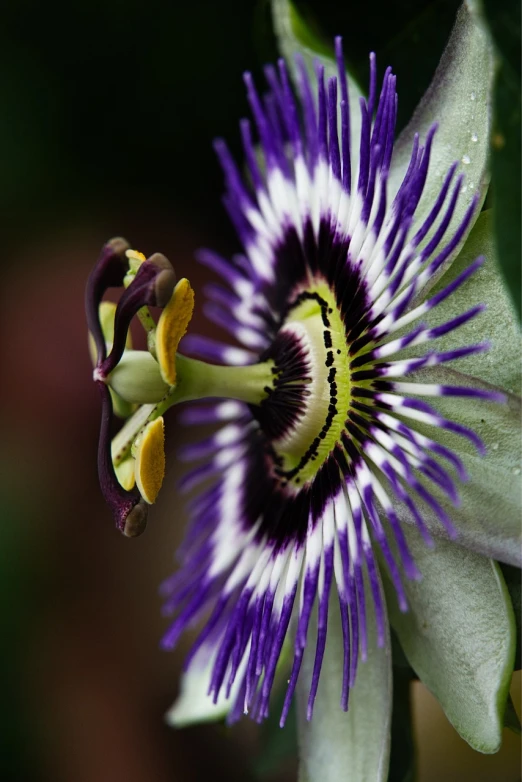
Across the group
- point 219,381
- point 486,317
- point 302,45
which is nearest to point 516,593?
point 486,317

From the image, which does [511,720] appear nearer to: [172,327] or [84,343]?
[172,327]

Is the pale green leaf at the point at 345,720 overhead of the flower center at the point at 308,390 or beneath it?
beneath

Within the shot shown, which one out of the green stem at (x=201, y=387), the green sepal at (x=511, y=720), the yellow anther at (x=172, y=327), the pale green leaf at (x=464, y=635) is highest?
the yellow anther at (x=172, y=327)

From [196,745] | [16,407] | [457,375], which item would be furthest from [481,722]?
[16,407]

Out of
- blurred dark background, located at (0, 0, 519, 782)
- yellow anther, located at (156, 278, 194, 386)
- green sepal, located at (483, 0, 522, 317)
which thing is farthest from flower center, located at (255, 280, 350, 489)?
blurred dark background, located at (0, 0, 519, 782)

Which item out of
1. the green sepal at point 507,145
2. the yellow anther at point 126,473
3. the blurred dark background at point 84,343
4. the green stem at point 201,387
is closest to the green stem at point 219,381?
the green stem at point 201,387

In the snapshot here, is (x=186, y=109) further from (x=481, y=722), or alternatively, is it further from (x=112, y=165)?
(x=481, y=722)

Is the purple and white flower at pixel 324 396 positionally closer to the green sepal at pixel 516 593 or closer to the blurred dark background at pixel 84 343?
the green sepal at pixel 516 593
